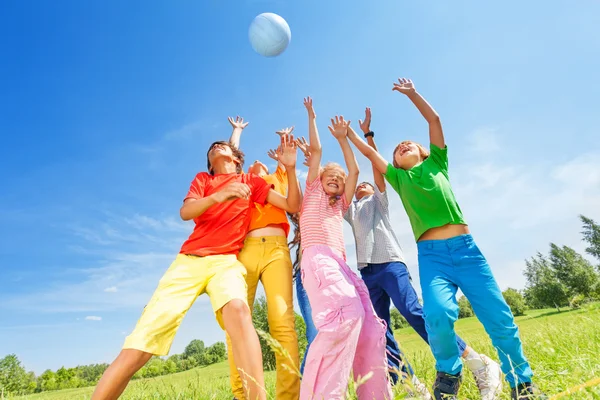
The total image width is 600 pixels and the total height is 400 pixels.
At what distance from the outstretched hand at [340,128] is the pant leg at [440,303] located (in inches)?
56.9

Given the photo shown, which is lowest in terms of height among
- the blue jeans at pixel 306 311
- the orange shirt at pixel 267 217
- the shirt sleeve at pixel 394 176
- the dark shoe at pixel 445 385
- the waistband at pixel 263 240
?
the dark shoe at pixel 445 385

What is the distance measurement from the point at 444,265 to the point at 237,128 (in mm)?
3363

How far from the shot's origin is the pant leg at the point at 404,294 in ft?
13.7

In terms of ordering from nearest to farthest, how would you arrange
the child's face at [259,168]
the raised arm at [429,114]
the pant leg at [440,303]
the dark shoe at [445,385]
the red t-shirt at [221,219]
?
the dark shoe at [445,385] → the pant leg at [440,303] → the red t-shirt at [221,219] → the raised arm at [429,114] → the child's face at [259,168]

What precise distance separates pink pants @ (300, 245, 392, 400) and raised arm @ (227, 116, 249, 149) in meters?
2.33

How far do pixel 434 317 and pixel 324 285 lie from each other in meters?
0.90

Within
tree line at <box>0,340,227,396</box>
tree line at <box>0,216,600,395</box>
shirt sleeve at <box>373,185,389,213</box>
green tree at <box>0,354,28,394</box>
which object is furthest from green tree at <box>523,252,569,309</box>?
green tree at <box>0,354,28,394</box>

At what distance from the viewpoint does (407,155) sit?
414cm

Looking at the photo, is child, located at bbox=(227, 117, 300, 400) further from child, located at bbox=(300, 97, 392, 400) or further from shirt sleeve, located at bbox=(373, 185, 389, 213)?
shirt sleeve, located at bbox=(373, 185, 389, 213)

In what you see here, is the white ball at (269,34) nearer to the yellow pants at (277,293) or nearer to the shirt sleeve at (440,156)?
the shirt sleeve at (440,156)

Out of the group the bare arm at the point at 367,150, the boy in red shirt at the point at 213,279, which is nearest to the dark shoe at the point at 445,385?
the boy in red shirt at the point at 213,279

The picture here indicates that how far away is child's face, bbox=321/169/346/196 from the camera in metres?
3.81

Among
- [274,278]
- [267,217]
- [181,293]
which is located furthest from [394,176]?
[181,293]

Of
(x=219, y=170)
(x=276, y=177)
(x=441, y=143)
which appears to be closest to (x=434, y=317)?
(x=441, y=143)
